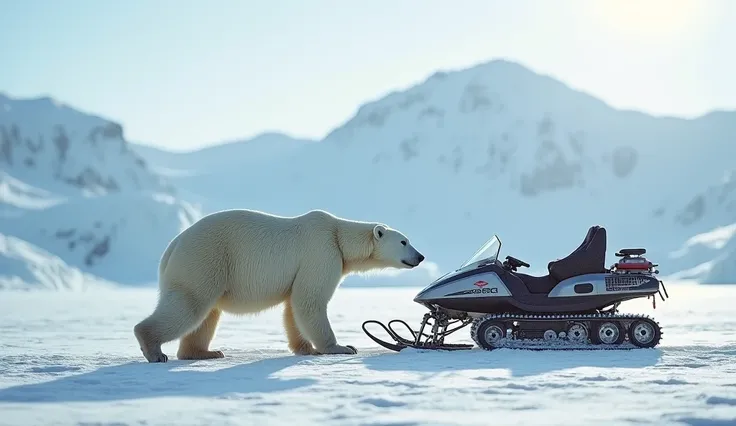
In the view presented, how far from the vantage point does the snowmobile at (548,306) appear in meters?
8.82

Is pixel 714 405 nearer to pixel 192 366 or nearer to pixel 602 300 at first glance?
pixel 602 300

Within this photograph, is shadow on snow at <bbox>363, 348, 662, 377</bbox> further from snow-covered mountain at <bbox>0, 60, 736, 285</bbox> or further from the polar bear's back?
snow-covered mountain at <bbox>0, 60, 736, 285</bbox>

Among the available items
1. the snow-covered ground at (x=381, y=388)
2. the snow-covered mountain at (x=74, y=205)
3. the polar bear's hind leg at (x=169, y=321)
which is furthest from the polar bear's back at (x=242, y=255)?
the snow-covered mountain at (x=74, y=205)

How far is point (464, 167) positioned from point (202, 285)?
593 ft

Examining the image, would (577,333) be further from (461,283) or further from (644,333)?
(461,283)

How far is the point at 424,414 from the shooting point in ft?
16.1

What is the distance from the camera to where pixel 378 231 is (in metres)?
9.55

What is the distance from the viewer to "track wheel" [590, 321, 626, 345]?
28.9 ft

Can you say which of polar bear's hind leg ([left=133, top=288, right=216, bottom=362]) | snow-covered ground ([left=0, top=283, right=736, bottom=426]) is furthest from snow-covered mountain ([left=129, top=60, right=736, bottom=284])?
snow-covered ground ([left=0, top=283, right=736, bottom=426])

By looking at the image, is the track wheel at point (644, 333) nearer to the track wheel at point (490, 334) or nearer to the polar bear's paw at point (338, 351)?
the track wheel at point (490, 334)

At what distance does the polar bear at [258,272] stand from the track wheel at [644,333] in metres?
2.45

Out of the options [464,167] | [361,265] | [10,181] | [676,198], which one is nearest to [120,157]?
[10,181]

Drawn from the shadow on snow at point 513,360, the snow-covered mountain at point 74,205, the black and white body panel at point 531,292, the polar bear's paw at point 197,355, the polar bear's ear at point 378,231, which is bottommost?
the shadow on snow at point 513,360

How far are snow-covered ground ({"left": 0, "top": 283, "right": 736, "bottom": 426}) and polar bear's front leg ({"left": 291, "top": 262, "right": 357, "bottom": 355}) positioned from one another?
368mm
